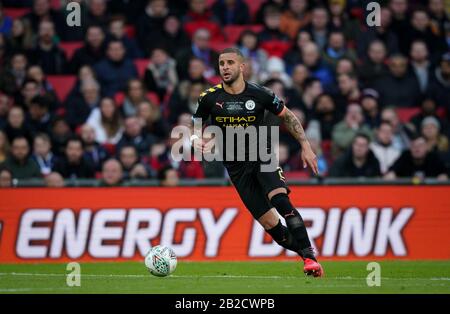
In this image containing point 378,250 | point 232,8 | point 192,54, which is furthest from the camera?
point 232,8

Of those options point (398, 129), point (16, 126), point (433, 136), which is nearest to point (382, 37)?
point (398, 129)

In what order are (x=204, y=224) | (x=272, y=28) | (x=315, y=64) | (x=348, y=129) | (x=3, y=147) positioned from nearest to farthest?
(x=204, y=224) → (x=3, y=147) → (x=348, y=129) → (x=315, y=64) → (x=272, y=28)

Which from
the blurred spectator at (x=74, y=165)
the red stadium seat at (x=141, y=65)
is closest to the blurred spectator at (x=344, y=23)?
the red stadium seat at (x=141, y=65)

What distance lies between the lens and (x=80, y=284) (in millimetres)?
11953

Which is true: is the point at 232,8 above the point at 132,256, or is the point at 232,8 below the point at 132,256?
above

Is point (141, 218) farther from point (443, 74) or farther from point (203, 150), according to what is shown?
point (443, 74)

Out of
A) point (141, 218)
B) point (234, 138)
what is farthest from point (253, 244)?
point (234, 138)

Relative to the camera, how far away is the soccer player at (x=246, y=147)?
1187 centimetres

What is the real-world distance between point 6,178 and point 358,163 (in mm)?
5651

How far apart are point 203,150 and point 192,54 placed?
7.96 m

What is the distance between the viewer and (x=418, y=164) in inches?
693

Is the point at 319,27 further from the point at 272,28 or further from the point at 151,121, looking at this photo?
the point at 151,121

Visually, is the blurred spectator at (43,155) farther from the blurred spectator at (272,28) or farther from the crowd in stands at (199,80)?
the blurred spectator at (272,28)

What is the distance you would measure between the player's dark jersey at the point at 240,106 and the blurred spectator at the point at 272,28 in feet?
27.8
